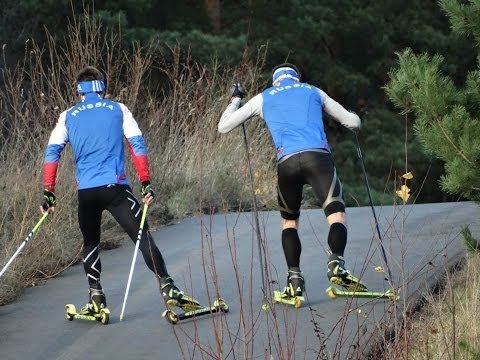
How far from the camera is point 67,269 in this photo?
37.4ft

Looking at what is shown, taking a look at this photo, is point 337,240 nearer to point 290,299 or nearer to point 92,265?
point 290,299

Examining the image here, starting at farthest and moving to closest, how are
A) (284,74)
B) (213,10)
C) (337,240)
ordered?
(213,10), (284,74), (337,240)

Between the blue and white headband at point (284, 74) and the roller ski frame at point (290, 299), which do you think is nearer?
the roller ski frame at point (290, 299)

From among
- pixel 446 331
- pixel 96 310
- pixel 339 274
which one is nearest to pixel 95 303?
pixel 96 310

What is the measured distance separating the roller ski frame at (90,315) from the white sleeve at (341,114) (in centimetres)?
231

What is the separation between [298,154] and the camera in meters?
9.05

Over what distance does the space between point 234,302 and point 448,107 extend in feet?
7.41

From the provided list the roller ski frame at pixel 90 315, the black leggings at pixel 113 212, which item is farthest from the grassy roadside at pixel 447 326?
the roller ski frame at pixel 90 315

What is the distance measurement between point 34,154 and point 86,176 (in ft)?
15.2

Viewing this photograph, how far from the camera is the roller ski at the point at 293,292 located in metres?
8.84

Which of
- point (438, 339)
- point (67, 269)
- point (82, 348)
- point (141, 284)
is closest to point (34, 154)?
point (67, 269)

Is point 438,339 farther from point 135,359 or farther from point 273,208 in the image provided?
point 273,208

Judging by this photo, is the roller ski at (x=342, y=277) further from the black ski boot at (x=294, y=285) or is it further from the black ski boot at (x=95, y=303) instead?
the black ski boot at (x=95, y=303)

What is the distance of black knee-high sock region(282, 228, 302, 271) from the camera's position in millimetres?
9055
